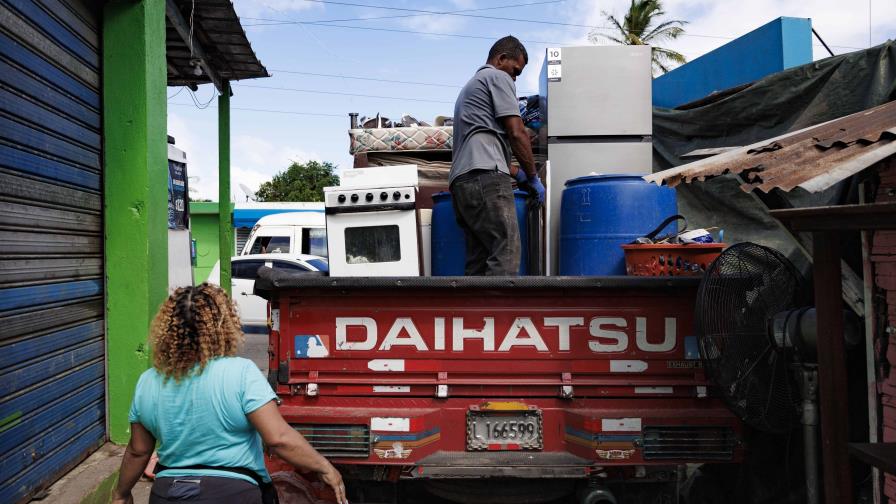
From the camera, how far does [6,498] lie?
356 centimetres

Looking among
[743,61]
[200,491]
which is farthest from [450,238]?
[743,61]

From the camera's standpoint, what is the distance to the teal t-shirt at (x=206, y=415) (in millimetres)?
2420

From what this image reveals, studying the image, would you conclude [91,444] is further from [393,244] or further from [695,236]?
[695,236]

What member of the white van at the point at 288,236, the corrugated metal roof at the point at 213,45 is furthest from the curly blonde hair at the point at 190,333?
the white van at the point at 288,236

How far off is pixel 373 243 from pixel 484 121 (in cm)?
113

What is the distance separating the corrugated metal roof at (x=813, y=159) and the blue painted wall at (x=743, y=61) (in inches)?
188

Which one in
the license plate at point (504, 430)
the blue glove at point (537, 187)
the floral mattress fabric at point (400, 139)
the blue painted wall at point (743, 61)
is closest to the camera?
the license plate at point (504, 430)

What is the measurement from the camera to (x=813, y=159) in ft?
9.68

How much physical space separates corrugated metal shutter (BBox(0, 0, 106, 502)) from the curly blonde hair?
5.61 ft

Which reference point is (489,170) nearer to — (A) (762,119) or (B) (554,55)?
(B) (554,55)

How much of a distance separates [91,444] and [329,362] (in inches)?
87.4

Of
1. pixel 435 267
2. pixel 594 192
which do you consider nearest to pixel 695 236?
pixel 594 192

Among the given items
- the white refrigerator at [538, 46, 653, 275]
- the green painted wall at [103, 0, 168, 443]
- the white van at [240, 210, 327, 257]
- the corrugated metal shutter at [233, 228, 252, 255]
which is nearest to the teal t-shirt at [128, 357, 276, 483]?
the green painted wall at [103, 0, 168, 443]

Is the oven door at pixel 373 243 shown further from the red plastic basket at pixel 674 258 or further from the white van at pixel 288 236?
the white van at pixel 288 236
